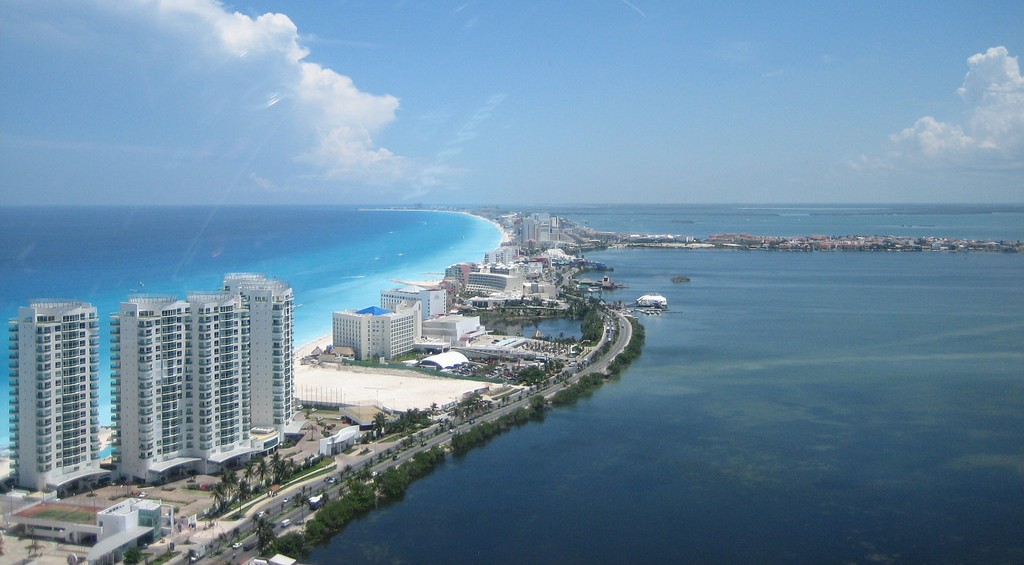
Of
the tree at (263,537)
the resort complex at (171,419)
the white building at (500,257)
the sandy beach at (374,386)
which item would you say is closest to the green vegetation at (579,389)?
the resort complex at (171,419)

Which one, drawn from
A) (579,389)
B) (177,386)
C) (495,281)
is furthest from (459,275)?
(177,386)

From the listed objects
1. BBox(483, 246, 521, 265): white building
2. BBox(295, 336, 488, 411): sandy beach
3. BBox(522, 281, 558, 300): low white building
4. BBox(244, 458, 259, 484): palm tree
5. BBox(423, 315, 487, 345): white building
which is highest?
BBox(483, 246, 521, 265): white building

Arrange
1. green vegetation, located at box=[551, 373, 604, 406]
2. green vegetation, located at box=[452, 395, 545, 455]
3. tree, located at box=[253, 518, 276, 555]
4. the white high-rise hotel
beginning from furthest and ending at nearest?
green vegetation, located at box=[551, 373, 604, 406], green vegetation, located at box=[452, 395, 545, 455], the white high-rise hotel, tree, located at box=[253, 518, 276, 555]

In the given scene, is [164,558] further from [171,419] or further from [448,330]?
[448,330]

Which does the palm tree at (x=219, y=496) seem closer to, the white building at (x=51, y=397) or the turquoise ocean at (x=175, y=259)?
the white building at (x=51, y=397)

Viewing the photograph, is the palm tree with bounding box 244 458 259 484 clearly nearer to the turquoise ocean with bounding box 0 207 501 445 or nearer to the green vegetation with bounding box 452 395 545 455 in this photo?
the green vegetation with bounding box 452 395 545 455

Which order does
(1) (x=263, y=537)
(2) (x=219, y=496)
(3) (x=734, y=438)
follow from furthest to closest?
(3) (x=734, y=438) → (2) (x=219, y=496) → (1) (x=263, y=537)

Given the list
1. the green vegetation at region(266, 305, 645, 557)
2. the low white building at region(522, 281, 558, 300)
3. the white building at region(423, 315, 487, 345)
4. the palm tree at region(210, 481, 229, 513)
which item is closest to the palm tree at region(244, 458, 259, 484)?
the palm tree at region(210, 481, 229, 513)
